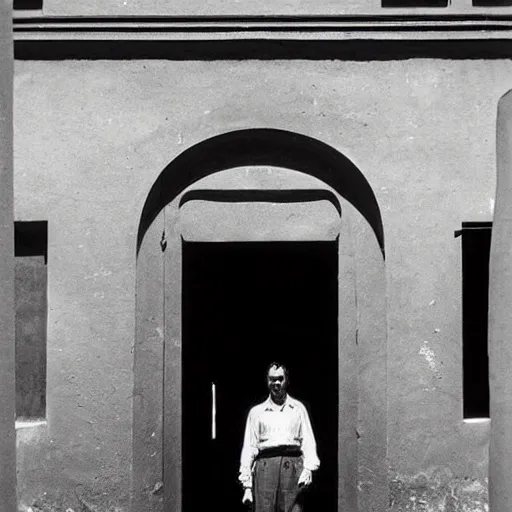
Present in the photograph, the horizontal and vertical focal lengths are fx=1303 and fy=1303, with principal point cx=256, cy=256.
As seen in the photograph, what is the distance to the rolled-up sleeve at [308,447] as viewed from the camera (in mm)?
11305

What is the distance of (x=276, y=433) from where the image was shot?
1134 centimetres

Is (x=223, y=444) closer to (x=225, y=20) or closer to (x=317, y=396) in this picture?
(x=317, y=396)

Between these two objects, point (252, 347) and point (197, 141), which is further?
point (252, 347)

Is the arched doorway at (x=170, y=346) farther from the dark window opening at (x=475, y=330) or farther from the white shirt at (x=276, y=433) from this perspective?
the dark window opening at (x=475, y=330)

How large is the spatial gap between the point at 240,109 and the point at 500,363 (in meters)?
4.94

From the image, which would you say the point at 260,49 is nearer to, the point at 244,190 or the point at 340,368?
the point at 244,190

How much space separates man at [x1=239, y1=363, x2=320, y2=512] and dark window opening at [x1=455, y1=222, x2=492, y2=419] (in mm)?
1525

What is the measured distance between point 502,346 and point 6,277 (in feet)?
9.21

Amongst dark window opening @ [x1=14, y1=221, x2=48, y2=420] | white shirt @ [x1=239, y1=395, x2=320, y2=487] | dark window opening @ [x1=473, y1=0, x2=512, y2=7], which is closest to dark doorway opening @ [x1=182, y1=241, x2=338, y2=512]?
dark window opening @ [x1=14, y1=221, x2=48, y2=420]

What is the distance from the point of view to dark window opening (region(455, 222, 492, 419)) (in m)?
11.7

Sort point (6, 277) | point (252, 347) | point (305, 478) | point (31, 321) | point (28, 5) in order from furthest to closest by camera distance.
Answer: point (252, 347)
point (31, 321)
point (28, 5)
point (305, 478)
point (6, 277)

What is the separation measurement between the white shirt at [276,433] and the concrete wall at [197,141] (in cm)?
72

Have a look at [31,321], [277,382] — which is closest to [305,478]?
[277,382]

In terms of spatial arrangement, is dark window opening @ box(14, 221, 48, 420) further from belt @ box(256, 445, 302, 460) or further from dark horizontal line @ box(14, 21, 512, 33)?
belt @ box(256, 445, 302, 460)
